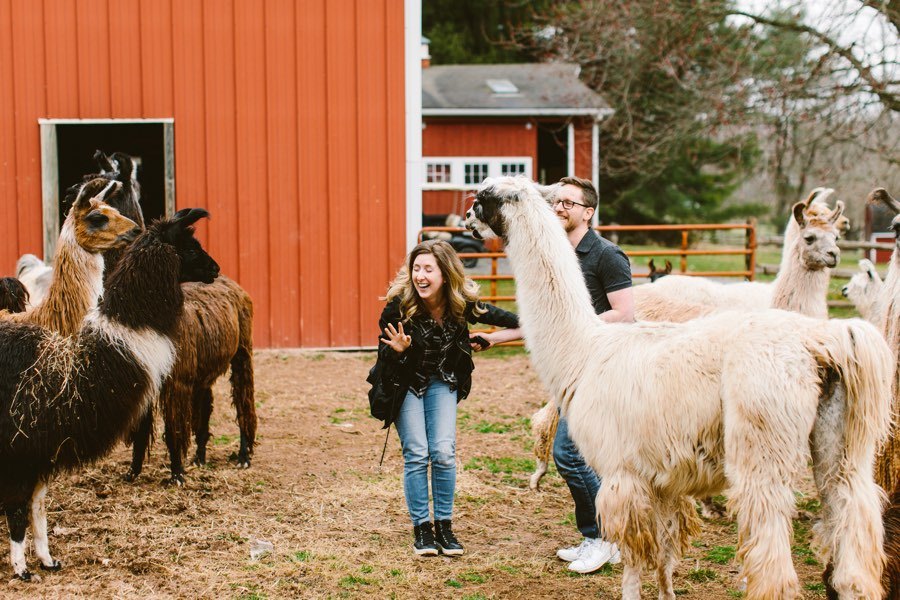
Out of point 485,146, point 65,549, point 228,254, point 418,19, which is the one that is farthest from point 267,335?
point 485,146

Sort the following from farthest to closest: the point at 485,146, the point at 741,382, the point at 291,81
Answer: the point at 485,146
the point at 291,81
the point at 741,382

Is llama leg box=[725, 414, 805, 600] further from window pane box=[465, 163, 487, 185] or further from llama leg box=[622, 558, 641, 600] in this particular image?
window pane box=[465, 163, 487, 185]

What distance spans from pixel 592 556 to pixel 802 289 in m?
2.67

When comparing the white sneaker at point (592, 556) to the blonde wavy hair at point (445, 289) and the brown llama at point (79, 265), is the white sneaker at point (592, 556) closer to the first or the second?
the blonde wavy hair at point (445, 289)

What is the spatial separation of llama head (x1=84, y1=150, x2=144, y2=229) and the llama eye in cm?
100

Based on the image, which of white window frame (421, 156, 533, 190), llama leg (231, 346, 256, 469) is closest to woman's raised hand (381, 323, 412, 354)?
llama leg (231, 346, 256, 469)

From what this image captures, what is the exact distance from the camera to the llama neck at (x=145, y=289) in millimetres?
4863

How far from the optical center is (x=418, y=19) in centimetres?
1132

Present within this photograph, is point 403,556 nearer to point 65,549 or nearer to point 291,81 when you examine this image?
point 65,549

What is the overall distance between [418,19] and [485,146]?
13111mm

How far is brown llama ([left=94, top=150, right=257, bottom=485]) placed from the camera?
20.6 ft

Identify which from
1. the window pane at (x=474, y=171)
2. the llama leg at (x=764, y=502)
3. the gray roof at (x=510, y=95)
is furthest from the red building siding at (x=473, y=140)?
the llama leg at (x=764, y=502)

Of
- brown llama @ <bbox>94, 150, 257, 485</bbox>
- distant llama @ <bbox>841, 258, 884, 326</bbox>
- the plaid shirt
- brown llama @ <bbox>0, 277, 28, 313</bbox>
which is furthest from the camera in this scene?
distant llama @ <bbox>841, 258, 884, 326</bbox>

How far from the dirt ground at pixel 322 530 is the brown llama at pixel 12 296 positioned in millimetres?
1289
